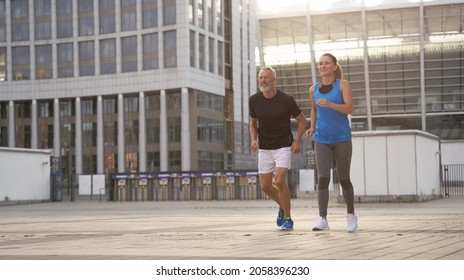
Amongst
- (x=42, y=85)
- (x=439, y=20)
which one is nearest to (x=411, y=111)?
(x=439, y=20)

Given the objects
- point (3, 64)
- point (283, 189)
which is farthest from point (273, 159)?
point (3, 64)

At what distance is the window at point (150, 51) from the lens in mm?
73875

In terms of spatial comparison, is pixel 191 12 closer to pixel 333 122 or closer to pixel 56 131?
pixel 56 131

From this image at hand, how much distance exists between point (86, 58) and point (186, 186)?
3883 cm

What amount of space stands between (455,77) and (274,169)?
81.4 m

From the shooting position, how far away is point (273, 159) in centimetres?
905

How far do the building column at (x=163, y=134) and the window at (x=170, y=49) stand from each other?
2899mm

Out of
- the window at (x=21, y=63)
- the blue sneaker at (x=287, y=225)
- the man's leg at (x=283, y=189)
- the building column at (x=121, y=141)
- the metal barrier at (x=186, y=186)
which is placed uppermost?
the window at (x=21, y=63)

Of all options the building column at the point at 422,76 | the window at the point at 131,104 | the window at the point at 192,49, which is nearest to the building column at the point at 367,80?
the building column at the point at 422,76

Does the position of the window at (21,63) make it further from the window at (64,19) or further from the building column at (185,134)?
the building column at (185,134)

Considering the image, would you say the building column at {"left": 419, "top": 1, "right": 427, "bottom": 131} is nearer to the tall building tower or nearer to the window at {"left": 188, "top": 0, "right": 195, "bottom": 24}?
the tall building tower

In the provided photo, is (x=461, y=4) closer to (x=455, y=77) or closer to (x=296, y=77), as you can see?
(x=455, y=77)
